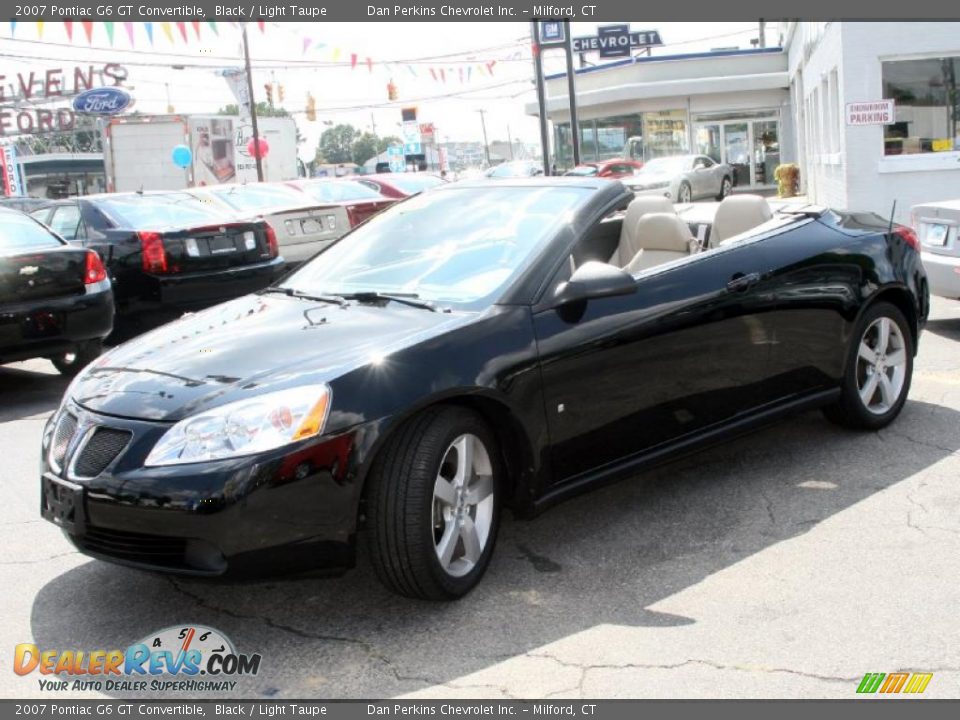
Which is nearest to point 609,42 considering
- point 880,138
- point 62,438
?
point 880,138

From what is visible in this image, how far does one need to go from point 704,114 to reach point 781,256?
34350 millimetres

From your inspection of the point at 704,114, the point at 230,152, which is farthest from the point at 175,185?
the point at 704,114

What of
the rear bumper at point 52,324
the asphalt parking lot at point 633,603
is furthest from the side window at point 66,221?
the asphalt parking lot at point 633,603

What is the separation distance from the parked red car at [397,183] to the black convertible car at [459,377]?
1166cm

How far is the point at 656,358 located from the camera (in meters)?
4.54

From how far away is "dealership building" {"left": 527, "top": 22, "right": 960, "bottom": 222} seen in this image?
52.1 feet

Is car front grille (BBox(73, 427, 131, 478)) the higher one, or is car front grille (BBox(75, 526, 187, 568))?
car front grille (BBox(73, 427, 131, 478))

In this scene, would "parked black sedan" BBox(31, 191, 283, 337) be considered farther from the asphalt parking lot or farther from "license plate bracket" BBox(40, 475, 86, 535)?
"license plate bracket" BBox(40, 475, 86, 535)

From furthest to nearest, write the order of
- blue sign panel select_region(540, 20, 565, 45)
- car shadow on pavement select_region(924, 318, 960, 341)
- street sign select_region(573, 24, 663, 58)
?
1. street sign select_region(573, 24, 663, 58)
2. blue sign panel select_region(540, 20, 565, 45)
3. car shadow on pavement select_region(924, 318, 960, 341)

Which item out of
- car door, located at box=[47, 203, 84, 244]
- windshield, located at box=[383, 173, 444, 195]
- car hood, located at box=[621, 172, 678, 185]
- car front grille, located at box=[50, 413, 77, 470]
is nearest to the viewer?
car front grille, located at box=[50, 413, 77, 470]

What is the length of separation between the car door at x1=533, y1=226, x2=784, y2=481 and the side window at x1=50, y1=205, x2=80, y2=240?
25.6ft

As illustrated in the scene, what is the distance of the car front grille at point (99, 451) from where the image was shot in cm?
356

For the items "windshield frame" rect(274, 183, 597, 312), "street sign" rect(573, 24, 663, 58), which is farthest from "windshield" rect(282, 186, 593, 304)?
"street sign" rect(573, 24, 663, 58)

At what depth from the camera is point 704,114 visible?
37.9 metres
